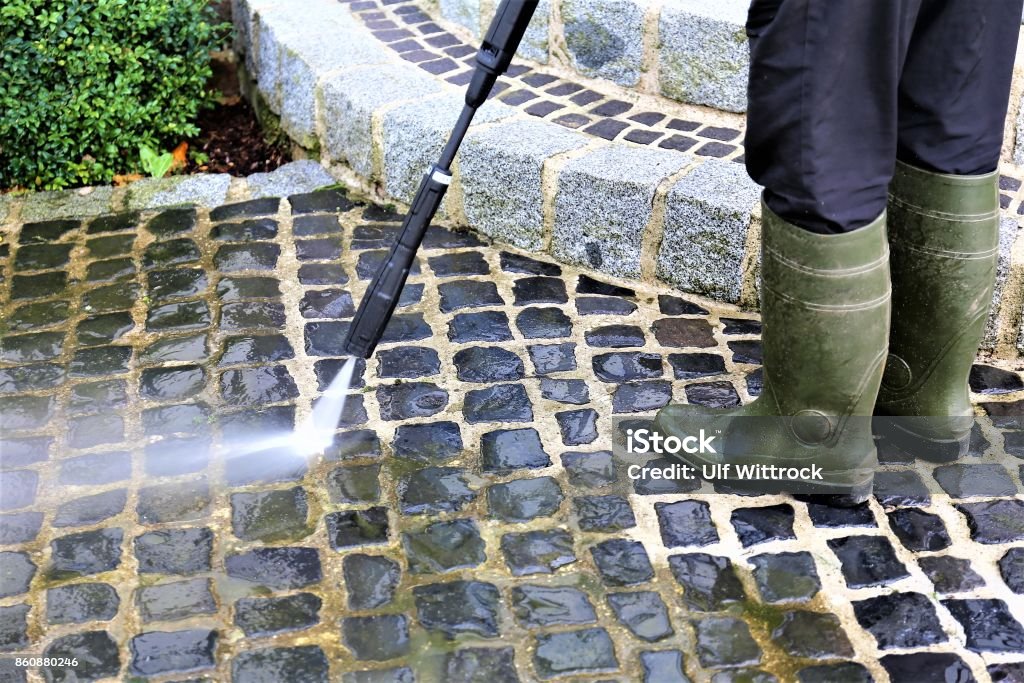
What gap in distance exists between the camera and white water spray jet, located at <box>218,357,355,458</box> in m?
2.70

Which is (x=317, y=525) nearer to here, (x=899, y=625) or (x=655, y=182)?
(x=899, y=625)

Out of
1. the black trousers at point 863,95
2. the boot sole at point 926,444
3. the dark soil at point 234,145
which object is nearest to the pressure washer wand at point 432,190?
the black trousers at point 863,95

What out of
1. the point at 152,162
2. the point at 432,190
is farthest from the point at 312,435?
the point at 152,162

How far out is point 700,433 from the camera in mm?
2670

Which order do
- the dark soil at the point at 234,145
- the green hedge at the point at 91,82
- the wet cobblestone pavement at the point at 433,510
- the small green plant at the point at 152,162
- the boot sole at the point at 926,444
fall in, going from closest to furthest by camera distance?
the wet cobblestone pavement at the point at 433,510, the boot sole at the point at 926,444, the green hedge at the point at 91,82, the small green plant at the point at 152,162, the dark soil at the point at 234,145

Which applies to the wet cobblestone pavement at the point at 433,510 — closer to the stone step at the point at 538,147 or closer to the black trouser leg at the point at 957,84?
the stone step at the point at 538,147

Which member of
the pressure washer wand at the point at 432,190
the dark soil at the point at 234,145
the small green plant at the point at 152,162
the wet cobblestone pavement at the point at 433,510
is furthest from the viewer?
the dark soil at the point at 234,145

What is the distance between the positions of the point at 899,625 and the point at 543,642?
0.70 m

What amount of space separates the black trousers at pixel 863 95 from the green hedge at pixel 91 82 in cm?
253

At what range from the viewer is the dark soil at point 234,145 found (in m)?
4.26

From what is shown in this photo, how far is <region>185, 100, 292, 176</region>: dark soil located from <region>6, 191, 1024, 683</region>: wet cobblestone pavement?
35.8 inches

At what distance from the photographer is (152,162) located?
13.5 feet

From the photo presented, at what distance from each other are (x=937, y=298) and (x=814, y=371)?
0.38 m

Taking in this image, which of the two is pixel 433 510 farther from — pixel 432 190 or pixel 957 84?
pixel 957 84
